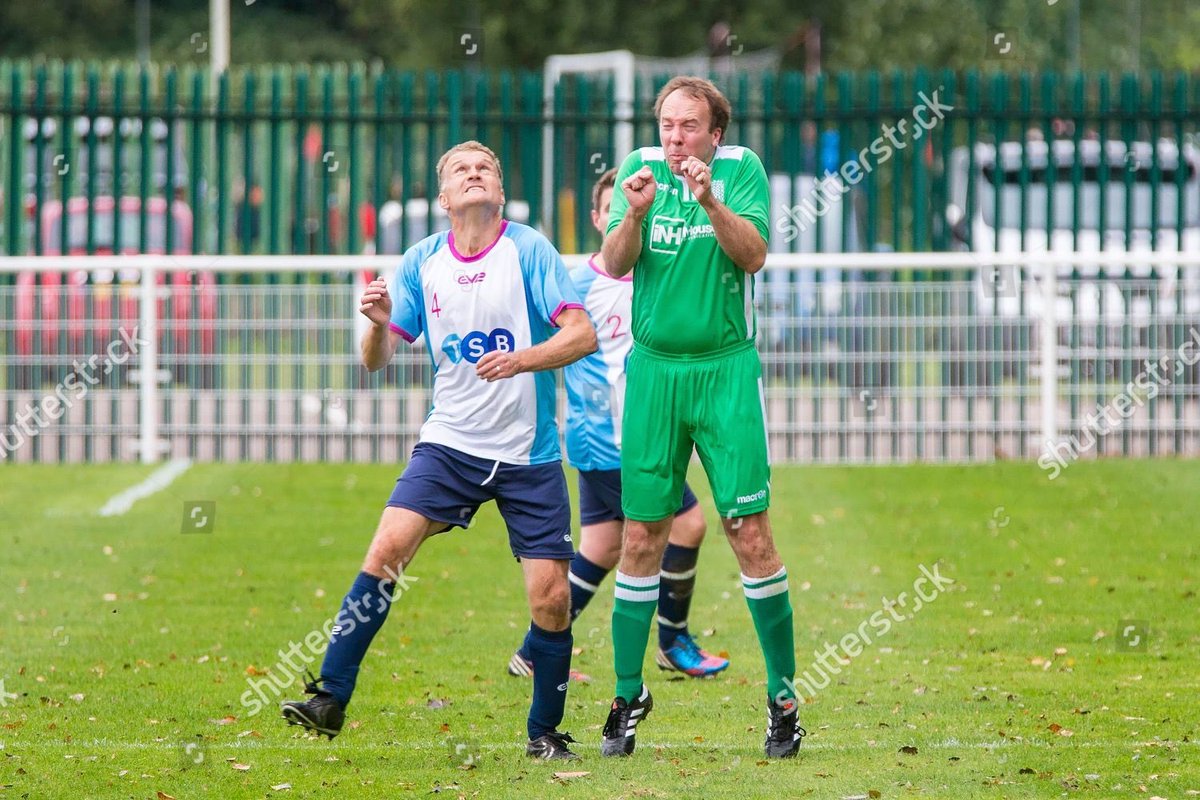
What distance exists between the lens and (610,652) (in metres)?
8.00

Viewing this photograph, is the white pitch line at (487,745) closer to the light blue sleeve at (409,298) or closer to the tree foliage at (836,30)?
the light blue sleeve at (409,298)

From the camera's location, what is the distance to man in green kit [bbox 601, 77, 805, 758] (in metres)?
5.93

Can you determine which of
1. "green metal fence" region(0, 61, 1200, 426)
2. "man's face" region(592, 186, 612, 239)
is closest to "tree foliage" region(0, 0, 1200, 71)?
"green metal fence" region(0, 61, 1200, 426)

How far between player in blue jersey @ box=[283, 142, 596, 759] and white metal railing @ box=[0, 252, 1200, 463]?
290 inches

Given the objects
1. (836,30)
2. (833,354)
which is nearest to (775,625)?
(833,354)

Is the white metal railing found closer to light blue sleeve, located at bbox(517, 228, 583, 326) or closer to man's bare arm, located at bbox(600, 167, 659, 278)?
light blue sleeve, located at bbox(517, 228, 583, 326)

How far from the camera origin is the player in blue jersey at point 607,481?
7594 millimetres

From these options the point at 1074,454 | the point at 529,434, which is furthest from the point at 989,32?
the point at 529,434

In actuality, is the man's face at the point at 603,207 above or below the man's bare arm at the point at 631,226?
above

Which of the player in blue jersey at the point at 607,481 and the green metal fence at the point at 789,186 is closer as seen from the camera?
the player in blue jersey at the point at 607,481

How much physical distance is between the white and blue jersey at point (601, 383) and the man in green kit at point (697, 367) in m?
1.47

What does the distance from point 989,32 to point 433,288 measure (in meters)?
28.1

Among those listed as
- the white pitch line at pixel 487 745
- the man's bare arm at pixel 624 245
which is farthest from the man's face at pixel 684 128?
the white pitch line at pixel 487 745

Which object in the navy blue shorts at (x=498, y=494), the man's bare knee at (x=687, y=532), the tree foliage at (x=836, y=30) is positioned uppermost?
the tree foliage at (x=836, y=30)
